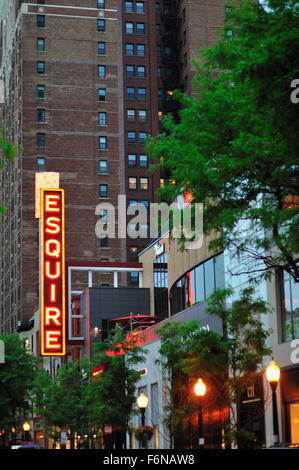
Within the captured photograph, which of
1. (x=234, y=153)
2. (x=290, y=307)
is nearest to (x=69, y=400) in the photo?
(x=290, y=307)

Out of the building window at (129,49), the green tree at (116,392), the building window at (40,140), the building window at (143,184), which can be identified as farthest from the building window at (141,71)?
the green tree at (116,392)

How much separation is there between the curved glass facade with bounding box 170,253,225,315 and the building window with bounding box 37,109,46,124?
76026mm

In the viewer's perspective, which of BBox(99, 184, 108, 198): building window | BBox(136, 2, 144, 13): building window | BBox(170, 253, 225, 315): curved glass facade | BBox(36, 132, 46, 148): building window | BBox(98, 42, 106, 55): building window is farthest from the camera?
BBox(136, 2, 144, 13): building window

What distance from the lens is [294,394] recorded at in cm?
3562

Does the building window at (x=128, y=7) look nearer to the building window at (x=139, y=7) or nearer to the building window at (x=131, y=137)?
the building window at (x=139, y=7)

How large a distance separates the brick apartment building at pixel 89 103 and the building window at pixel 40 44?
91 mm

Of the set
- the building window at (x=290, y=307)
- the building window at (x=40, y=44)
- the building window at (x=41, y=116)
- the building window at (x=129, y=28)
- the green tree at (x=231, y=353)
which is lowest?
the green tree at (x=231, y=353)

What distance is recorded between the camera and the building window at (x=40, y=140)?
13288 centimetres

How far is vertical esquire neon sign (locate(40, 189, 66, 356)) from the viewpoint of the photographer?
69.8 m

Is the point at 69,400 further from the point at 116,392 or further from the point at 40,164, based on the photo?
the point at 40,164

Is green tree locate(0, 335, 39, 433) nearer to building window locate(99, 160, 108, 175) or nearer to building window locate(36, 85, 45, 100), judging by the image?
building window locate(99, 160, 108, 175)

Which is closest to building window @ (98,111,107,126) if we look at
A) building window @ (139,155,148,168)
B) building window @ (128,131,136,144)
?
building window @ (128,131,136,144)

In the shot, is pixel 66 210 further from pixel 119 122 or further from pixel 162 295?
pixel 162 295

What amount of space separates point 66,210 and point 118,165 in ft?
34.4
